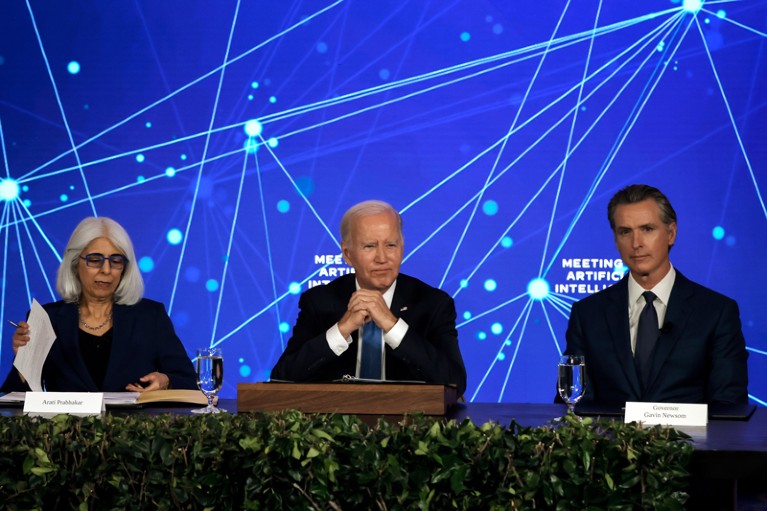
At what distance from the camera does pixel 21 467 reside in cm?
193

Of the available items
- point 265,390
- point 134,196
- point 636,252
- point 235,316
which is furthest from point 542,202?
point 265,390

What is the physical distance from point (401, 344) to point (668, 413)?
43.0 inches

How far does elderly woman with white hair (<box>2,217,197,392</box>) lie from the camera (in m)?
3.61

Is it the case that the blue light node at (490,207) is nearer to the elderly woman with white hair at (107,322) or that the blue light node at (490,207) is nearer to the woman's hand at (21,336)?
the elderly woman with white hair at (107,322)

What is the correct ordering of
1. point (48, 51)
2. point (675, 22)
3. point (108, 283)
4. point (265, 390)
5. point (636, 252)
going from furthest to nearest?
1. point (48, 51)
2. point (675, 22)
3. point (108, 283)
4. point (636, 252)
5. point (265, 390)

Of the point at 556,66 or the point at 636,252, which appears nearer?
the point at 636,252

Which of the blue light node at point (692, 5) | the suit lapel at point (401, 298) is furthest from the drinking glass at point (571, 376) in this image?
the blue light node at point (692, 5)

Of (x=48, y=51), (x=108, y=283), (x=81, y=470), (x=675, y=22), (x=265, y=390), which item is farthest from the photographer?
(x=48, y=51)

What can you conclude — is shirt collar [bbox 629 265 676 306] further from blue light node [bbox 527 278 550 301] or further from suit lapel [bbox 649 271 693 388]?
blue light node [bbox 527 278 550 301]

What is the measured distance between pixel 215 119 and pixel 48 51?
93 cm

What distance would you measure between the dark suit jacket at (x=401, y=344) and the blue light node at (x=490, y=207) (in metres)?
1.04

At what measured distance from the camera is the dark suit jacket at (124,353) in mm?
3518

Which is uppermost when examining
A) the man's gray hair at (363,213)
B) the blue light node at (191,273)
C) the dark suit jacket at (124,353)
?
the man's gray hair at (363,213)

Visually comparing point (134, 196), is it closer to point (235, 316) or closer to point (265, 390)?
point (235, 316)
